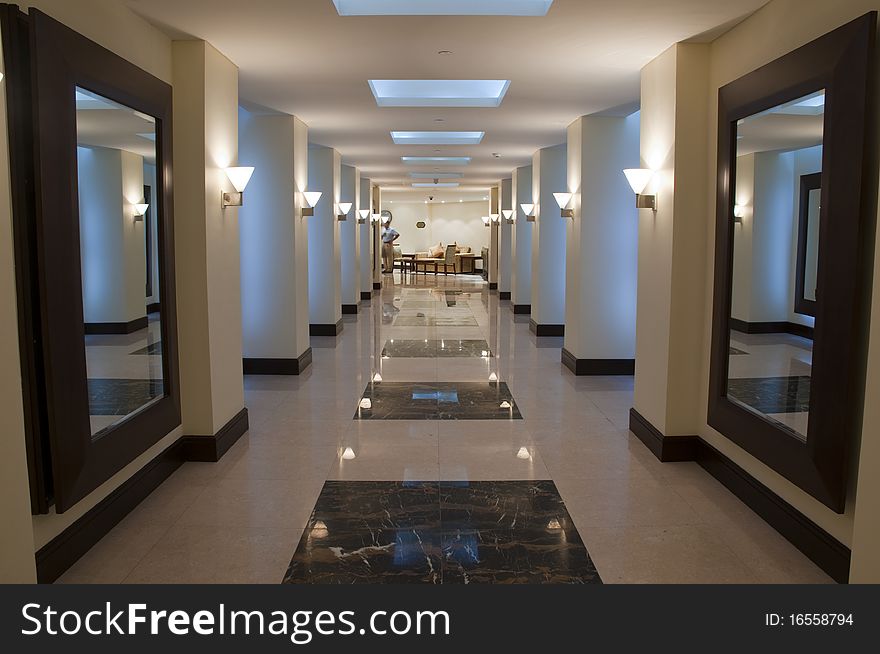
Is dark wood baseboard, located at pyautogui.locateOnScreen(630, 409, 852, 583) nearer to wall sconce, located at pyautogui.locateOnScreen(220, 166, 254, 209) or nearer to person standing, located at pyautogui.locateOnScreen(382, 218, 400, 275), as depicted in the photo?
wall sconce, located at pyautogui.locateOnScreen(220, 166, 254, 209)

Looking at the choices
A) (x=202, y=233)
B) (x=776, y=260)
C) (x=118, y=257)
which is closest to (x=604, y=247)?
(x=776, y=260)

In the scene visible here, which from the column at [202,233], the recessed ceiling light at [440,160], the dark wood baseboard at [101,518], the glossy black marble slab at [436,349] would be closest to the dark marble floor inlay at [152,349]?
the column at [202,233]

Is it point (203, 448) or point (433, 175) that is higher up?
point (433, 175)

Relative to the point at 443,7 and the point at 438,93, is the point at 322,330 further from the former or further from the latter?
the point at 443,7

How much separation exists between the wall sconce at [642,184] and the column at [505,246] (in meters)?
12.6

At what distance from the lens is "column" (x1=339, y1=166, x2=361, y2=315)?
16109 millimetres

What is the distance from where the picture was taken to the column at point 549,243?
12539mm

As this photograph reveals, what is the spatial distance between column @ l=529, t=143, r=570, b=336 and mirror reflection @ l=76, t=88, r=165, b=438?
818 cm

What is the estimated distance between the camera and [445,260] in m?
31.0

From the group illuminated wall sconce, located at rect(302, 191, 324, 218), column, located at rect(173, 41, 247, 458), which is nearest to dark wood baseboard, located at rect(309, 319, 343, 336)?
illuminated wall sconce, located at rect(302, 191, 324, 218)

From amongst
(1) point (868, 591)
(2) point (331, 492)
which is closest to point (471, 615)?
(1) point (868, 591)

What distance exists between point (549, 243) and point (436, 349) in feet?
9.29

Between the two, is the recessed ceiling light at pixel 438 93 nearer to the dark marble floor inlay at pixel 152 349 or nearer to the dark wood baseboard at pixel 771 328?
the dark marble floor inlay at pixel 152 349

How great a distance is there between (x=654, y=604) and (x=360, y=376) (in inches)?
248
